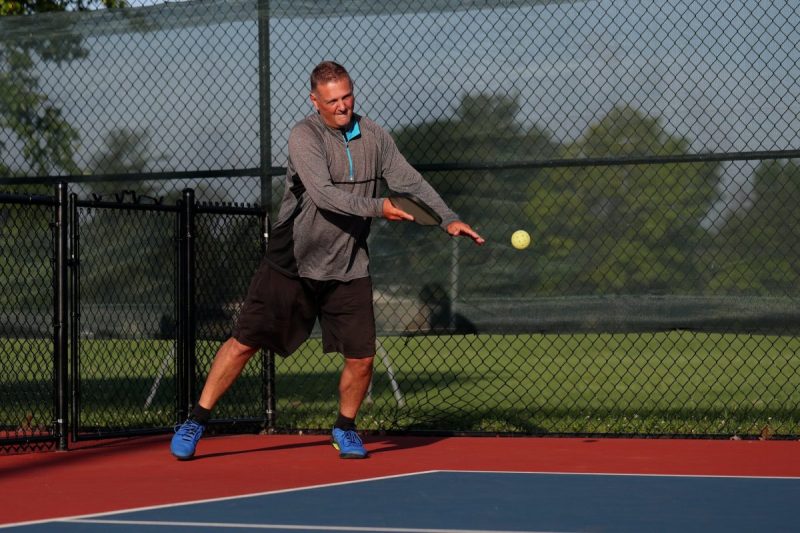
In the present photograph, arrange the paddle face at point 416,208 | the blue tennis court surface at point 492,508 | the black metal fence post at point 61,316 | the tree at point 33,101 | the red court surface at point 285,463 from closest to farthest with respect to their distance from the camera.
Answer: the blue tennis court surface at point 492,508
the red court surface at point 285,463
the paddle face at point 416,208
the black metal fence post at point 61,316
the tree at point 33,101

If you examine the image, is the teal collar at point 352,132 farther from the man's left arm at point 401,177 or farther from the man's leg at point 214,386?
the man's leg at point 214,386

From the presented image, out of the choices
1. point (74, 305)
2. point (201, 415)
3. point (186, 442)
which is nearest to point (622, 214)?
point (201, 415)

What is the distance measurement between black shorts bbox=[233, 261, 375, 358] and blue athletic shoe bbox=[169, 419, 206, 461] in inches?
20.7

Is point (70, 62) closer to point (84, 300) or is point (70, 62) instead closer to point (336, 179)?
point (84, 300)

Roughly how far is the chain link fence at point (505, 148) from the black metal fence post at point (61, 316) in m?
0.47

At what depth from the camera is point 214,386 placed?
7.66 meters

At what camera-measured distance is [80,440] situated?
27.3 feet

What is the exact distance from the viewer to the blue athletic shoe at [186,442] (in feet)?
24.9

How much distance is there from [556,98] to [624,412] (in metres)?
2.30

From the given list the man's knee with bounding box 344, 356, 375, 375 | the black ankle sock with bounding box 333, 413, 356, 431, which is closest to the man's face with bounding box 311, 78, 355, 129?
the man's knee with bounding box 344, 356, 375, 375

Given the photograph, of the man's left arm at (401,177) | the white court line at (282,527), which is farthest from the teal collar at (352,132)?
the white court line at (282,527)

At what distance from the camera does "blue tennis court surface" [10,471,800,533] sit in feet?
17.7

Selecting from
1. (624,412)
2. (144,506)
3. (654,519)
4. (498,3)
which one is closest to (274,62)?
(498,3)

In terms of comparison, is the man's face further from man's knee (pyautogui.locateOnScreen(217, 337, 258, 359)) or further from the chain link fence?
the chain link fence
